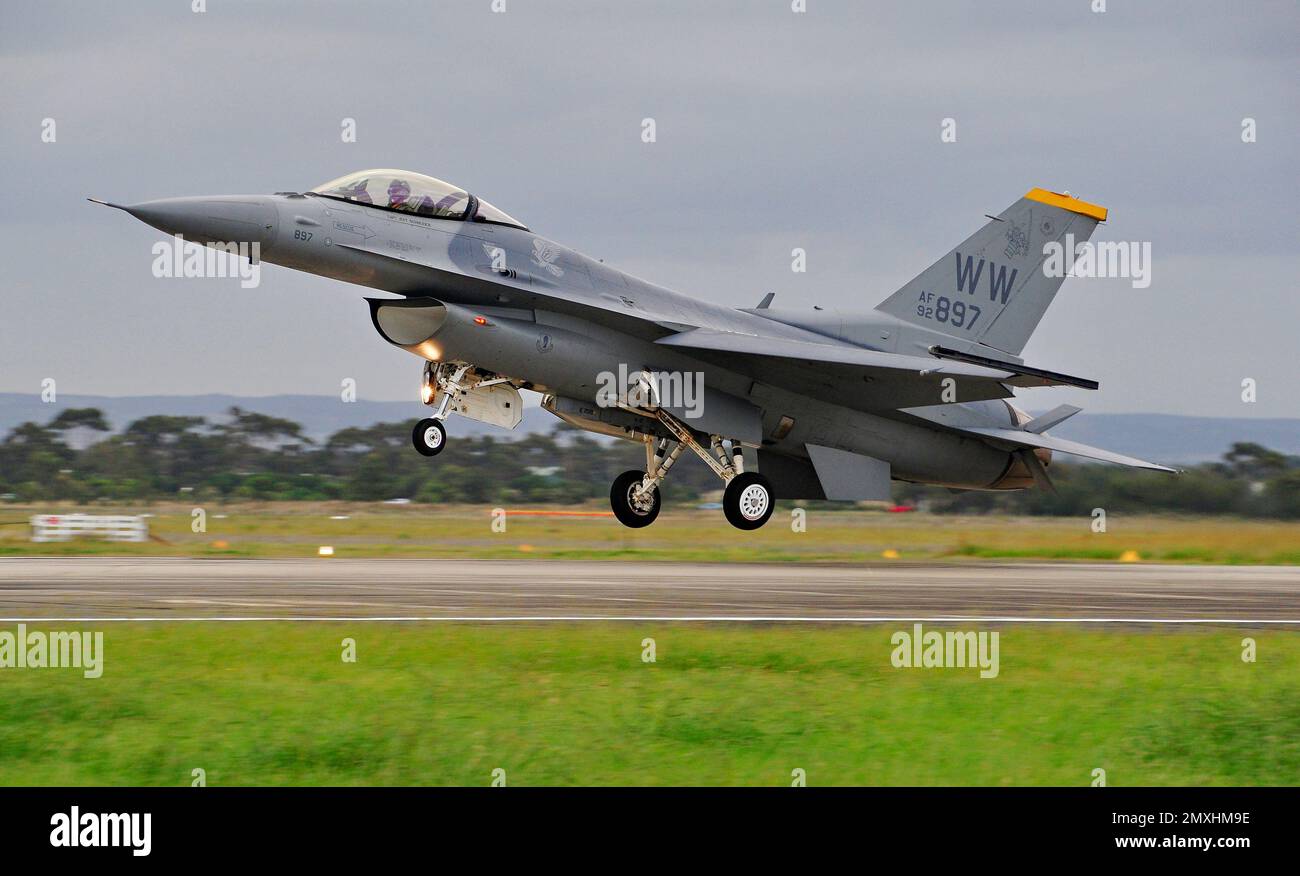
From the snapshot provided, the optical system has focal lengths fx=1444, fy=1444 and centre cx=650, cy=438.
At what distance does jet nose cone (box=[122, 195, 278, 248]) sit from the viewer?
1802 cm

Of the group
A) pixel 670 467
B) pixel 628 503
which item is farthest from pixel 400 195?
pixel 628 503

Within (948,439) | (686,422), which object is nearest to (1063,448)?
(948,439)

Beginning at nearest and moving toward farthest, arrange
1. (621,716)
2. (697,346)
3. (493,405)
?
(621,716) → (493,405) → (697,346)

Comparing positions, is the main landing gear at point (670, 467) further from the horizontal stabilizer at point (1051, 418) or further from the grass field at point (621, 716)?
the grass field at point (621, 716)

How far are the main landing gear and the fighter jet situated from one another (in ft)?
0.12

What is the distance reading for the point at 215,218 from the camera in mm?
18203

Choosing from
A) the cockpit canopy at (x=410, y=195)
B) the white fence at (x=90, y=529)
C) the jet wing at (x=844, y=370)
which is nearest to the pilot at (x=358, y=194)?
the cockpit canopy at (x=410, y=195)

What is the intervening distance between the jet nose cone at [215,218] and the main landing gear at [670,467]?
6640 millimetres

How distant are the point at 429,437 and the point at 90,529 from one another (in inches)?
531

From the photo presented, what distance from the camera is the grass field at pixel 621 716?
11.8 m

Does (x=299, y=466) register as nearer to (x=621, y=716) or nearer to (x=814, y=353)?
(x=814, y=353)

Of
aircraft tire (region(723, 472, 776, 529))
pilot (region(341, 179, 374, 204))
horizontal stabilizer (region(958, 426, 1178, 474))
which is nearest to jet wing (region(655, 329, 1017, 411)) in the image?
aircraft tire (region(723, 472, 776, 529))

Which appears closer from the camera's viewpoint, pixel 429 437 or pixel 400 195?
pixel 429 437

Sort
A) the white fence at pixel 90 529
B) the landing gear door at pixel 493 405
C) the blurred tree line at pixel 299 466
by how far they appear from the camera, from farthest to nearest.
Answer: the blurred tree line at pixel 299 466
the white fence at pixel 90 529
the landing gear door at pixel 493 405
